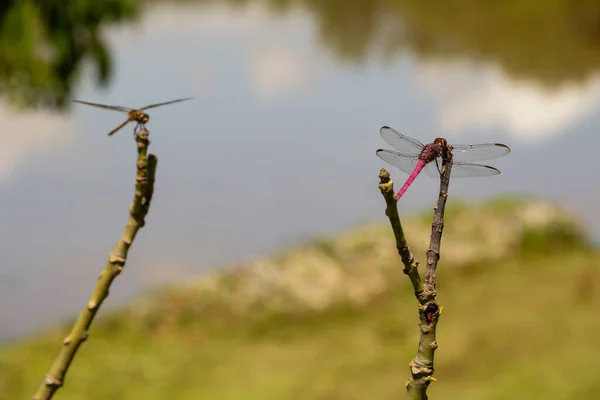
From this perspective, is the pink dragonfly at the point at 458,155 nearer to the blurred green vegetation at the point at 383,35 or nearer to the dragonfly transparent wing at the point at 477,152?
the dragonfly transparent wing at the point at 477,152

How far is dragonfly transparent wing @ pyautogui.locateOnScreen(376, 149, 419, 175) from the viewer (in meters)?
1.36

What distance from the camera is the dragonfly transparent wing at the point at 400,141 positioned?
1.35 meters

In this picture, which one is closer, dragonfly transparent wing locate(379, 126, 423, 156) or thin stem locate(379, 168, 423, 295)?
thin stem locate(379, 168, 423, 295)

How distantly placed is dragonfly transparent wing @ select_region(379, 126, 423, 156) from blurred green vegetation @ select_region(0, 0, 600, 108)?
311 inches

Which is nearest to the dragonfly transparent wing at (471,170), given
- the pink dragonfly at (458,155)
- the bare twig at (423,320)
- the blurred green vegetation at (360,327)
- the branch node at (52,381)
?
the pink dragonfly at (458,155)

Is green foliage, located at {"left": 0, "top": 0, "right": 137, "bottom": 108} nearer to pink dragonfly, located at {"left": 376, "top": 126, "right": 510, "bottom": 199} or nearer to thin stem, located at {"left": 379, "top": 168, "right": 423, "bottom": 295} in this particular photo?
pink dragonfly, located at {"left": 376, "top": 126, "right": 510, "bottom": 199}

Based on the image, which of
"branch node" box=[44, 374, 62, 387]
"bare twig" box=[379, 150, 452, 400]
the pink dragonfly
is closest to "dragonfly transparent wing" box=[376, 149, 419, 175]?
the pink dragonfly

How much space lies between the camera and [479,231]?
8984 mm

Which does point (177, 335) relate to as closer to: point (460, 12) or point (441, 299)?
point (441, 299)

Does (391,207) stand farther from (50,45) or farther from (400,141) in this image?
(50,45)

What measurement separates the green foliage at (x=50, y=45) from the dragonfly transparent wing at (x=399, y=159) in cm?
793

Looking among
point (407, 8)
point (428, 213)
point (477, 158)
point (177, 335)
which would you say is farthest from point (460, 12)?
point (477, 158)

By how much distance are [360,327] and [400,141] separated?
600cm

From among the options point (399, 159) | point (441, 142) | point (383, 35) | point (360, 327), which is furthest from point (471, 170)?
point (383, 35)
